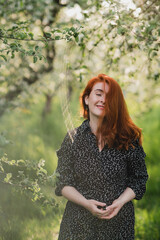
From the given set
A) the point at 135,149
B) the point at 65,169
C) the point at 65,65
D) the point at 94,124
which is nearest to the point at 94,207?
the point at 65,169

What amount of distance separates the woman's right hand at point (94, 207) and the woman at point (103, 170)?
0.01 meters

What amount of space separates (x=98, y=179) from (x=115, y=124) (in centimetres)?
48

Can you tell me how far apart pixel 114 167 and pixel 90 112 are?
0.52 m

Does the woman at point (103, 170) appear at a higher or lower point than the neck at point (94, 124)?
lower

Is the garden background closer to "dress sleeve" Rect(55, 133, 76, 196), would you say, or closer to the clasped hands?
"dress sleeve" Rect(55, 133, 76, 196)

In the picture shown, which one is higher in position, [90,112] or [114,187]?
[90,112]

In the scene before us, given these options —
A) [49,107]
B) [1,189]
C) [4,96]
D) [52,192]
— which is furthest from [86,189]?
[49,107]

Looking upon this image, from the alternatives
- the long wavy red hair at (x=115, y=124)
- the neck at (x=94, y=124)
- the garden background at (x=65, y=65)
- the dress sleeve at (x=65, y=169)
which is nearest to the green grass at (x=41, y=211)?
the garden background at (x=65, y=65)

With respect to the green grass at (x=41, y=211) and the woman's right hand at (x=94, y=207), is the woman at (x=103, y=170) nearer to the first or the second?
the woman's right hand at (x=94, y=207)

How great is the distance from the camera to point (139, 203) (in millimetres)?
6199

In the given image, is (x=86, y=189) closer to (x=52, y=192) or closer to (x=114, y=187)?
(x=114, y=187)

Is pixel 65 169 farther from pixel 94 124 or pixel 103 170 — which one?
pixel 94 124

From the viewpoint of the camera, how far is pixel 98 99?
248 centimetres

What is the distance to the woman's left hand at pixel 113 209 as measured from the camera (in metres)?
2.28
